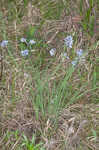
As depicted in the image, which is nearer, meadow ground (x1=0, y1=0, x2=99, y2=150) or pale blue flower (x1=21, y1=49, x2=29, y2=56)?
meadow ground (x1=0, y1=0, x2=99, y2=150)

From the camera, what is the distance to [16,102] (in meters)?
2.21

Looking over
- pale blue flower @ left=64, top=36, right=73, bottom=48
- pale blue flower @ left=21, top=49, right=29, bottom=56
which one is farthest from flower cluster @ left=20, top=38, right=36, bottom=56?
pale blue flower @ left=64, top=36, right=73, bottom=48

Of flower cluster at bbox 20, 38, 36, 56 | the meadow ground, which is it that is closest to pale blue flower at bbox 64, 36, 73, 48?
the meadow ground

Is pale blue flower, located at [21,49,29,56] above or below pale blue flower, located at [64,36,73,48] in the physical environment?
below

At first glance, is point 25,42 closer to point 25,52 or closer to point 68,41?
point 25,52

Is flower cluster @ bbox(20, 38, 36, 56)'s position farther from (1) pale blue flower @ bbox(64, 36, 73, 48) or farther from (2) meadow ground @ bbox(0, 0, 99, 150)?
(1) pale blue flower @ bbox(64, 36, 73, 48)

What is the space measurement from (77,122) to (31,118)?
375 mm

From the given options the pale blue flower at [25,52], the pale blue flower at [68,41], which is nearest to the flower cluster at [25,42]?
the pale blue flower at [25,52]

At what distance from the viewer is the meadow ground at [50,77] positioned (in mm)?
2053

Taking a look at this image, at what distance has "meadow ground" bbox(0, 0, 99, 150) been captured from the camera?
205 cm

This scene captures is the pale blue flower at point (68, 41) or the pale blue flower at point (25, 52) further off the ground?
the pale blue flower at point (68, 41)

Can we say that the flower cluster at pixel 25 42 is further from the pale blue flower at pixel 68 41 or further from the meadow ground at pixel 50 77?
the pale blue flower at pixel 68 41

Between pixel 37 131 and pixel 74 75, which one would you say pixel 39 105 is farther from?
pixel 74 75

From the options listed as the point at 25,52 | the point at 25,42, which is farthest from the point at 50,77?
the point at 25,42
